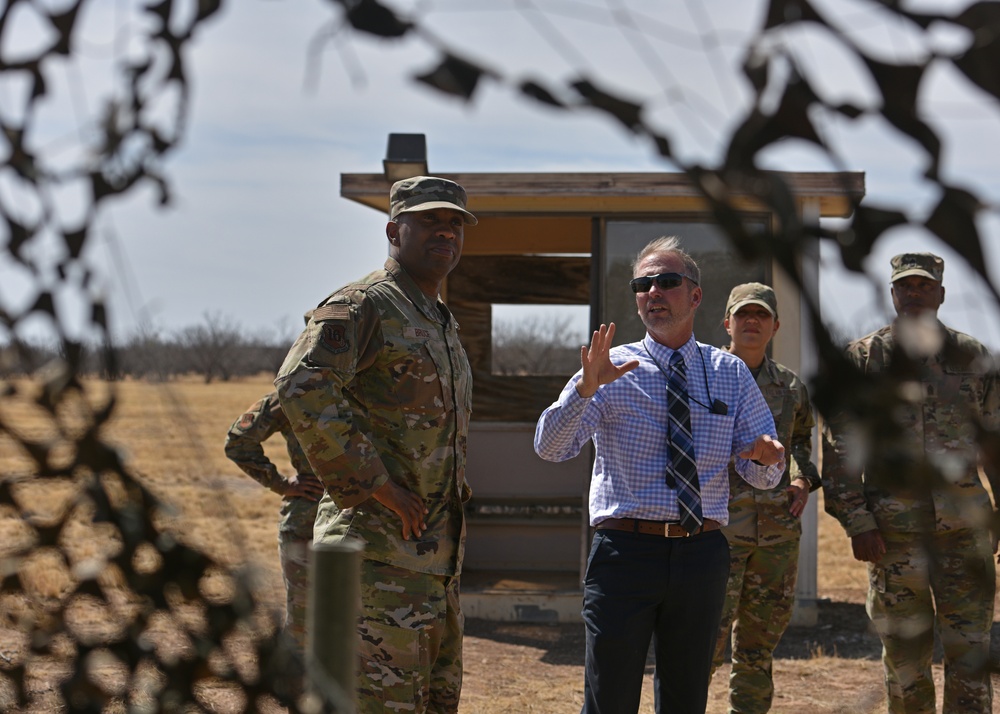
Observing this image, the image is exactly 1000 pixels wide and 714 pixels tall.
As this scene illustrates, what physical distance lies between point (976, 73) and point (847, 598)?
8.97 m

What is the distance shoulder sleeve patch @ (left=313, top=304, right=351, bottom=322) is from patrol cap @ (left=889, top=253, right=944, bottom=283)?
2.56 metres

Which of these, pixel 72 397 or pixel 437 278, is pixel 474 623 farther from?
pixel 72 397

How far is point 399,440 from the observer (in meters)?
3.46

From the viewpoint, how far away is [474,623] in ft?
26.2

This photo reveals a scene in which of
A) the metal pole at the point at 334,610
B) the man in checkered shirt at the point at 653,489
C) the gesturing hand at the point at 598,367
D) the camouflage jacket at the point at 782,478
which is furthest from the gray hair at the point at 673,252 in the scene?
the metal pole at the point at 334,610

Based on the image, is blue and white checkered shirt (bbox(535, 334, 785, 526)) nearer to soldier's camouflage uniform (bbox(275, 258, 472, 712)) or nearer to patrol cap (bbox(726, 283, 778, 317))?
soldier's camouflage uniform (bbox(275, 258, 472, 712))

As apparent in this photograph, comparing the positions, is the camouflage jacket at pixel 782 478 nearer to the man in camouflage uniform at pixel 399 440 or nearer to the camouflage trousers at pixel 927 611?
the camouflage trousers at pixel 927 611

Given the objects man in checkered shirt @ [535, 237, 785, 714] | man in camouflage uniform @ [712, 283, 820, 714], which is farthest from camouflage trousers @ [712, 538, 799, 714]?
man in checkered shirt @ [535, 237, 785, 714]

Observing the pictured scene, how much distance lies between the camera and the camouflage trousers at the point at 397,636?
3.32 metres

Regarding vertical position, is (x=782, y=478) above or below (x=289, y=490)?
above

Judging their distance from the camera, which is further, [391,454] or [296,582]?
[296,582]

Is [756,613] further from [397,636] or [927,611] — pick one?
[397,636]

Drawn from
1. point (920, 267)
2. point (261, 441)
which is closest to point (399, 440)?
point (261, 441)

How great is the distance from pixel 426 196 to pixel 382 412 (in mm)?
754
